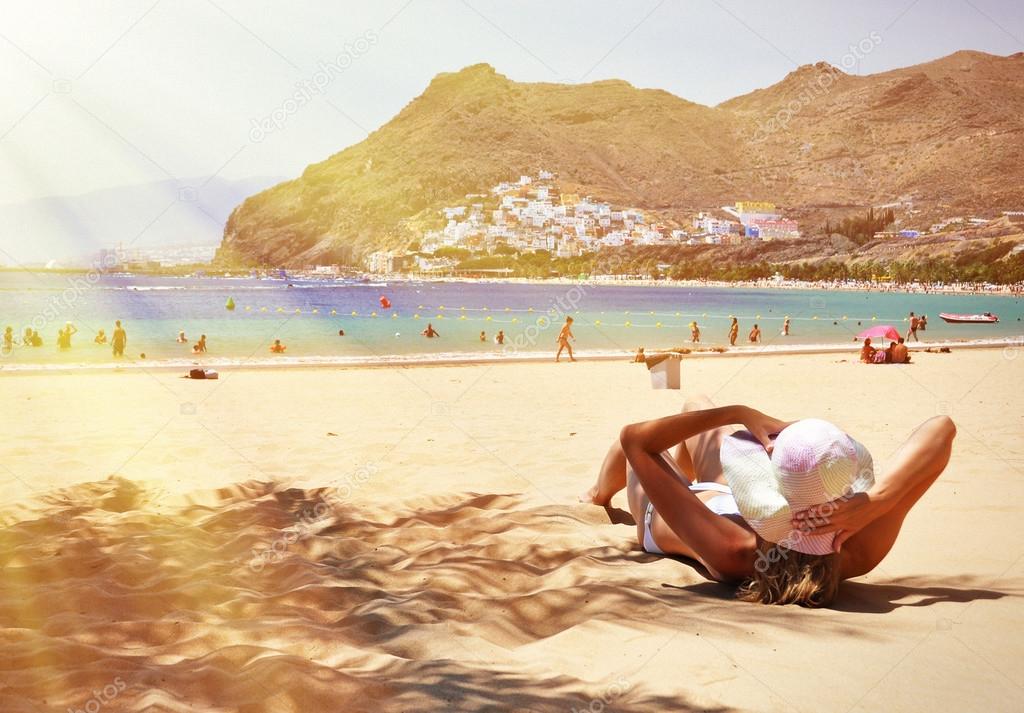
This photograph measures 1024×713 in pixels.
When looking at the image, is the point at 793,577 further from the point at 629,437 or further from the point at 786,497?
the point at 629,437

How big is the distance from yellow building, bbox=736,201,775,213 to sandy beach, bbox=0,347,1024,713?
189m

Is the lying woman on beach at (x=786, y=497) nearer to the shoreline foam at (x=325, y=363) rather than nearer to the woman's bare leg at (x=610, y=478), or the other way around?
the woman's bare leg at (x=610, y=478)

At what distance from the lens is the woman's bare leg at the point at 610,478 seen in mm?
4648

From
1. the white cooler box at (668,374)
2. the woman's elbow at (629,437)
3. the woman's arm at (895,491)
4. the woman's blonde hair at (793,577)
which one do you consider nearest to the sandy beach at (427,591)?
the woman's blonde hair at (793,577)

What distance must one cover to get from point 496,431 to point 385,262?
17101 cm

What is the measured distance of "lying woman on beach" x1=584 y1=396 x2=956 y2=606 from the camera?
2.88 meters

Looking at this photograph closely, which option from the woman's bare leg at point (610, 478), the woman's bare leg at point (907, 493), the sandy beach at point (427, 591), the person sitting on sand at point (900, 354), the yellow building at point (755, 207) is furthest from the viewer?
the yellow building at point (755, 207)

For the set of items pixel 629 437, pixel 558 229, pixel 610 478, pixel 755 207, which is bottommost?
pixel 610 478

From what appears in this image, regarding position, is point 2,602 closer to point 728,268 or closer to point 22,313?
point 22,313

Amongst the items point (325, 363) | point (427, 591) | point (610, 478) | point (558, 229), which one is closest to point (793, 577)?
point (427, 591)

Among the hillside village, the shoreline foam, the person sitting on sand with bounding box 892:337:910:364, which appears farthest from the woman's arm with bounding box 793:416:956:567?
the hillside village

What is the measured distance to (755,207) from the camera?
618 feet

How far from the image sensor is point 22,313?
54531 mm

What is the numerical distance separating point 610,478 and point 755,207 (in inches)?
7662
